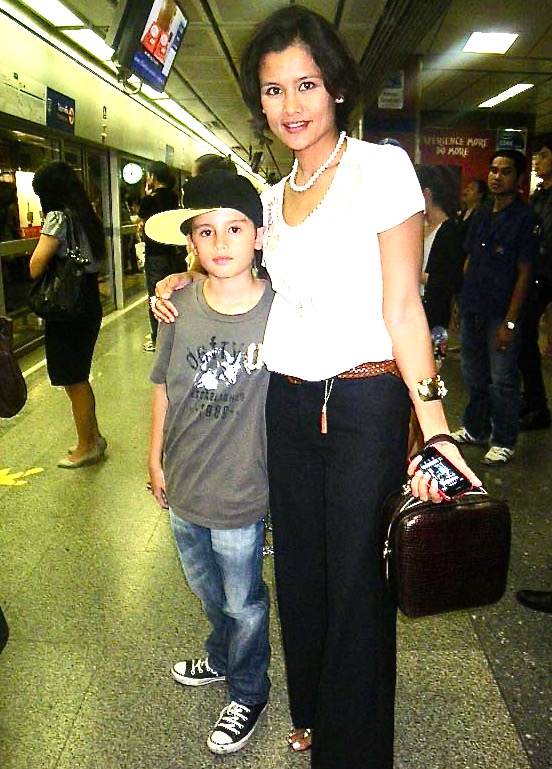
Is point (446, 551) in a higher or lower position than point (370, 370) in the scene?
lower

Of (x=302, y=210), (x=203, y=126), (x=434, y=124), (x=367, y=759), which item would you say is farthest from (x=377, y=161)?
(x=203, y=126)

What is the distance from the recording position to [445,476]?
126 cm

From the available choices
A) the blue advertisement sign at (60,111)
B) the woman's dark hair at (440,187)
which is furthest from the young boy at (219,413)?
the blue advertisement sign at (60,111)

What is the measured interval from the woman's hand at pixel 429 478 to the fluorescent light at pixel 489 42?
24.3ft

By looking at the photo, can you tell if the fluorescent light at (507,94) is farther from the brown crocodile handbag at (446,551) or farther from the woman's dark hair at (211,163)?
the brown crocodile handbag at (446,551)

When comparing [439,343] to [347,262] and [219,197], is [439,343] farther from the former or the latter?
[347,262]

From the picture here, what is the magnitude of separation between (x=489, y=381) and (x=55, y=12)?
200 inches

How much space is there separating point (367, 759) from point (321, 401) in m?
0.81

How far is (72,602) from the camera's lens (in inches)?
99.2

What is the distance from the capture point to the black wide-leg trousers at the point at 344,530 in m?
1.38

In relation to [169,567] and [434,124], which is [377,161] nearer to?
[169,567]

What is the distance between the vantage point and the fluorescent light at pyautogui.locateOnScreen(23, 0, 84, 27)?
5.83 meters

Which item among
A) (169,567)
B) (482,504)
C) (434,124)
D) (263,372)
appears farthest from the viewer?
(434,124)

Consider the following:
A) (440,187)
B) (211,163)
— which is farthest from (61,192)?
(440,187)
